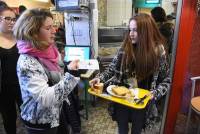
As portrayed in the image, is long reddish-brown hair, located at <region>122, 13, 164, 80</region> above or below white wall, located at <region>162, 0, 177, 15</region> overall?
below

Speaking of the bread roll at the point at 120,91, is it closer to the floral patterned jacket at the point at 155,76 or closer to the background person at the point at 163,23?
the floral patterned jacket at the point at 155,76

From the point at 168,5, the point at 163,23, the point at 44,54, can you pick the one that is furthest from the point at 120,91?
the point at 168,5

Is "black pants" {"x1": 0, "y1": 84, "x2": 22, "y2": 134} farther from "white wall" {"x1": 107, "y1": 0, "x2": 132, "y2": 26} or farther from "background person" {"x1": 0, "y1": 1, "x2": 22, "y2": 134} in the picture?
"white wall" {"x1": 107, "y1": 0, "x2": 132, "y2": 26}

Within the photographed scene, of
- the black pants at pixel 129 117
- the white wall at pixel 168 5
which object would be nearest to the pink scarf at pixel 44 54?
the black pants at pixel 129 117

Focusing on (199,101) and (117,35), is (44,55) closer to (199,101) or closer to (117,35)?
(199,101)

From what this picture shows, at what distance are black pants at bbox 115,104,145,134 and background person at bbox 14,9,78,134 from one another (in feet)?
1.81

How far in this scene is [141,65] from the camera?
59.9 inches

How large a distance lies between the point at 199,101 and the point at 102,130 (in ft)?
3.71

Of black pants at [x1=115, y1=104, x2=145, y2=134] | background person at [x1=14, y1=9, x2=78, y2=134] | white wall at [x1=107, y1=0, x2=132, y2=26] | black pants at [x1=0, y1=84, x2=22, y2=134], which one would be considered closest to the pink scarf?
background person at [x1=14, y1=9, x2=78, y2=134]

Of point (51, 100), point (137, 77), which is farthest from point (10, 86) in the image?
point (137, 77)

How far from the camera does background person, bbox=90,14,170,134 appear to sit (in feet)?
4.93

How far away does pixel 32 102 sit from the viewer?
1199 millimetres

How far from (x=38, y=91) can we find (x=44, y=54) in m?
0.23

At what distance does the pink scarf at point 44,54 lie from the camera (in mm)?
1134
